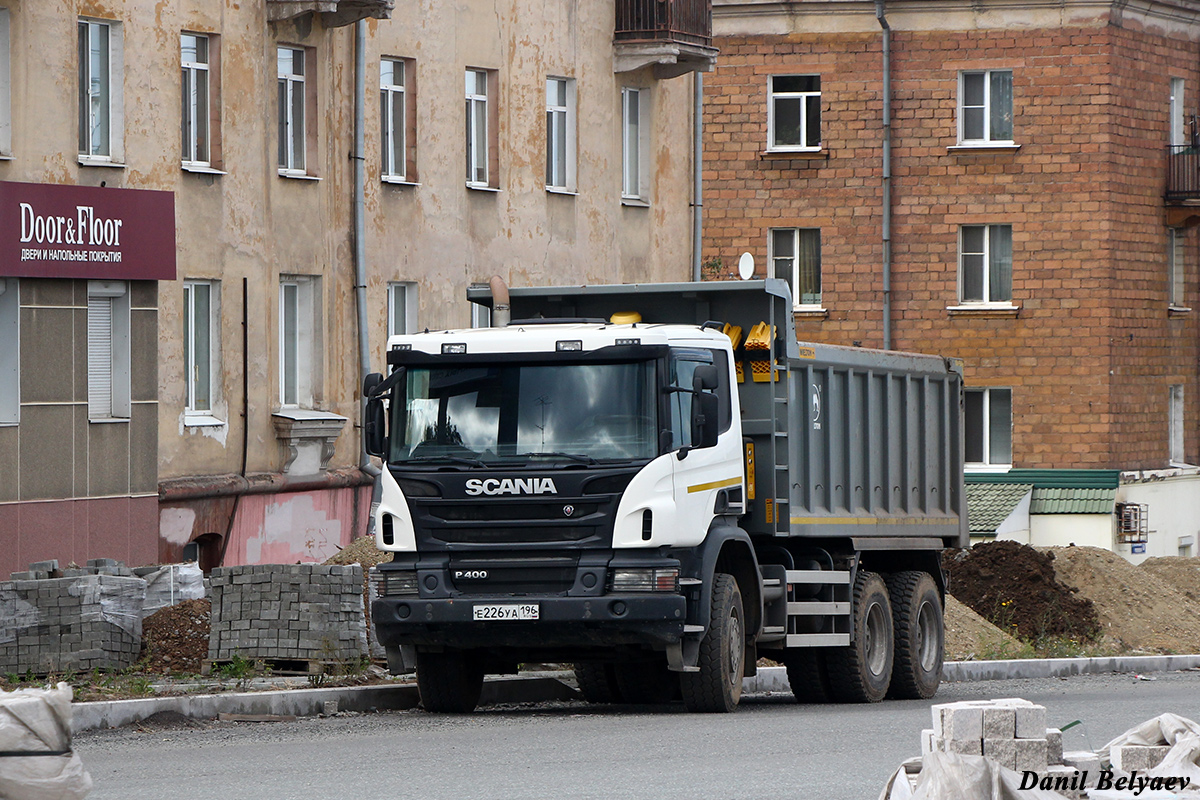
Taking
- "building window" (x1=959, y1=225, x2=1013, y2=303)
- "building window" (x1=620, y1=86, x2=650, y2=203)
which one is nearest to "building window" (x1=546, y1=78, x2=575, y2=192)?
"building window" (x1=620, y1=86, x2=650, y2=203)

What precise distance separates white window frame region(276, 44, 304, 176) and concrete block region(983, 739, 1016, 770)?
20555mm

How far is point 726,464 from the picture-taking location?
15.5 meters

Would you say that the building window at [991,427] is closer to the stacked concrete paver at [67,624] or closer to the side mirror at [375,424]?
the stacked concrete paver at [67,624]

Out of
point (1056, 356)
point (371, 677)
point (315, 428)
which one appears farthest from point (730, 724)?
point (1056, 356)

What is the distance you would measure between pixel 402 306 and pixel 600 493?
1549 centimetres

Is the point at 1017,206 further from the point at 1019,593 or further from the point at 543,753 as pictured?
the point at 543,753

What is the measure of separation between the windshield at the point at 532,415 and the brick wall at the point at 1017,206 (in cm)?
2769

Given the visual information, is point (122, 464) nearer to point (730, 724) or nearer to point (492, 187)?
point (492, 187)

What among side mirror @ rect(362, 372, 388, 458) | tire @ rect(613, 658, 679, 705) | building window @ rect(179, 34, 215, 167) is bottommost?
tire @ rect(613, 658, 679, 705)

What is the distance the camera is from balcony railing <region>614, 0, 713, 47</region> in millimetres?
33156

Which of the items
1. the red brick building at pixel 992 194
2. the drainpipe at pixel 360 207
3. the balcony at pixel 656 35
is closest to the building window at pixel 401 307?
the drainpipe at pixel 360 207

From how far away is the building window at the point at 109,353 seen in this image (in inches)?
949

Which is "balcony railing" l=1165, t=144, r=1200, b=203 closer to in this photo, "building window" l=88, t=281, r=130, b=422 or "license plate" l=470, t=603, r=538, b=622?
"building window" l=88, t=281, r=130, b=422

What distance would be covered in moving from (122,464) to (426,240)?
6902 millimetres
